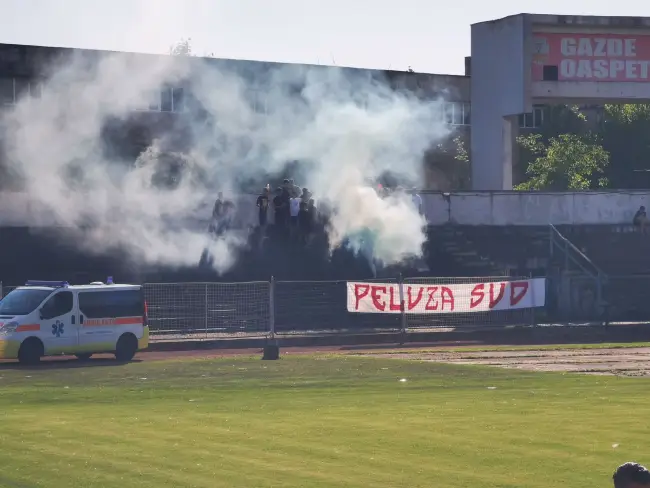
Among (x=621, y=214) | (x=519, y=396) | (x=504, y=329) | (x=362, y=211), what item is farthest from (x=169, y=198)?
(x=519, y=396)

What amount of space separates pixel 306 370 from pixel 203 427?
9.16 m

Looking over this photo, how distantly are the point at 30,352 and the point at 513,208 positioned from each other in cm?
2271

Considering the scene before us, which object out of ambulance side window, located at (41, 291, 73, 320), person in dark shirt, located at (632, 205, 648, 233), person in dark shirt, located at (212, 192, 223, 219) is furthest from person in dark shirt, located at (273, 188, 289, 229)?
person in dark shirt, located at (632, 205, 648, 233)

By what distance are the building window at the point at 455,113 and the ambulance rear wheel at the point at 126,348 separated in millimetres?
40472

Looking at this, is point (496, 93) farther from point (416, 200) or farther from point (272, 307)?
point (272, 307)

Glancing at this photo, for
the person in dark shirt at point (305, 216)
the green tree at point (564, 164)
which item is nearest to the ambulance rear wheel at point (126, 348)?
the person in dark shirt at point (305, 216)

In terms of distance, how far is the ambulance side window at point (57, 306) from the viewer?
28.1m

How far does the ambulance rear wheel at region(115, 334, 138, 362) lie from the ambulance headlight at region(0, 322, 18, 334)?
2680mm

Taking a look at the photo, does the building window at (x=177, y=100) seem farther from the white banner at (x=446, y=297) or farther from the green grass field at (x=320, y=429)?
the green grass field at (x=320, y=429)

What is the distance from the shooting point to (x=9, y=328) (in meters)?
27.6

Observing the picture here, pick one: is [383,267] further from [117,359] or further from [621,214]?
[117,359]

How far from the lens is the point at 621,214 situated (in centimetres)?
4703

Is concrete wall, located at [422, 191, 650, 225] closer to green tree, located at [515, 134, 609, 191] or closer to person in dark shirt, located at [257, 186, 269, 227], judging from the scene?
person in dark shirt, located at [257, 186, 269, 227]

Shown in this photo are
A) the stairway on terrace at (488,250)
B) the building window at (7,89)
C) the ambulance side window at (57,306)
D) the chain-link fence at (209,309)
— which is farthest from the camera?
the building window at (7,89)
